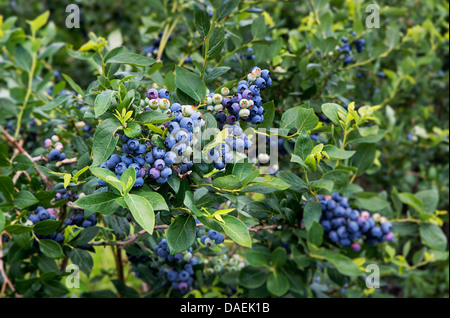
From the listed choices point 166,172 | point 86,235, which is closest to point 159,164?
point 166,172

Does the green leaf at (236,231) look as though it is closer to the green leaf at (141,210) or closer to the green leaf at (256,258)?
the green leaf at (141,210)

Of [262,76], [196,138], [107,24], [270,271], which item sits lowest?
[270,271]

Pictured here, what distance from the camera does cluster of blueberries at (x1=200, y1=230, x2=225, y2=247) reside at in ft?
3.67

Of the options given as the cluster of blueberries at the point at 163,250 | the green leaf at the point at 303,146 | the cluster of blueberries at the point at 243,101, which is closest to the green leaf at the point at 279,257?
the cluster of blueberries at the point at 163,250

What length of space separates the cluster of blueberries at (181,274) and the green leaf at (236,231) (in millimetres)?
575

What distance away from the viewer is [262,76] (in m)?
1.02

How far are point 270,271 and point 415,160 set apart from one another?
153 cm

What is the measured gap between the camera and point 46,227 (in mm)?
1182

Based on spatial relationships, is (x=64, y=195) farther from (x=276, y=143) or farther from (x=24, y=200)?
(x=276, y=143)

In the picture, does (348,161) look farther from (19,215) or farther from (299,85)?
(19,215)

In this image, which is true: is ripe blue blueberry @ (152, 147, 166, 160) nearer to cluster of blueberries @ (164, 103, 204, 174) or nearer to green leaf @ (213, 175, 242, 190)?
cluster of blueberries @ (164, 103, 204, 174)

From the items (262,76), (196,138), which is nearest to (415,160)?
(262,76)

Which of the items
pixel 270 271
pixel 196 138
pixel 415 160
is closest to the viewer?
pixel 196 138

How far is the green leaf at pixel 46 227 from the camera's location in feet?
3.84
